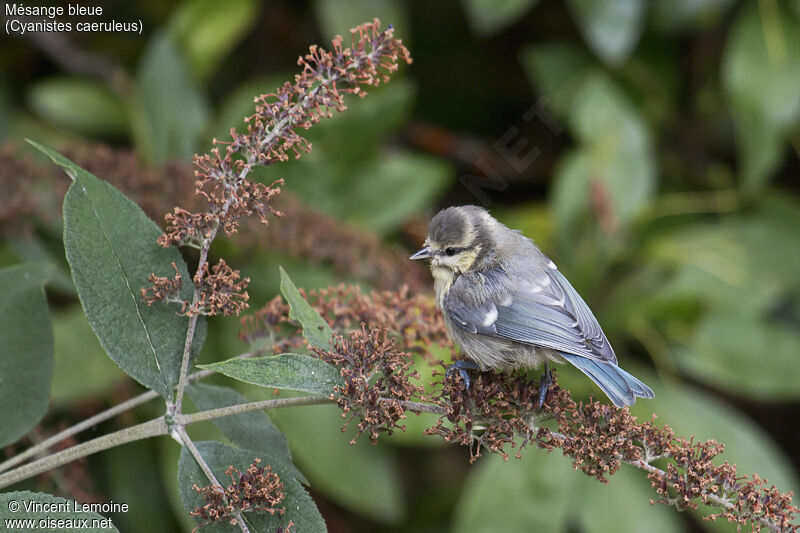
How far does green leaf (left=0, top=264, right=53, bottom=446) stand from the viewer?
1.66 metres

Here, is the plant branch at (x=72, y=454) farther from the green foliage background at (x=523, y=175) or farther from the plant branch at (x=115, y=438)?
the green foliage background at (x=523, y=175)

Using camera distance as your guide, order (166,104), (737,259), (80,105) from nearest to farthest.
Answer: (166,104)
(80,105)
(737,259)

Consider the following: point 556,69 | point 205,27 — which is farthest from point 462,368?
point 556,69

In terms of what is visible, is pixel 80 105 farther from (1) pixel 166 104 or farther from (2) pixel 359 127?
(2) pixel 359 127

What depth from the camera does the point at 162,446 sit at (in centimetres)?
300

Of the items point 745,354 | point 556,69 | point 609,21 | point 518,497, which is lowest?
point 518,497

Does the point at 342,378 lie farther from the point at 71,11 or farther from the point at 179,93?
the point at 71,11

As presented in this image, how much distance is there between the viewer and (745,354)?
3.59m

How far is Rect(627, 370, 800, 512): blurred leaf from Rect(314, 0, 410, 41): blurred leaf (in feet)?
6.03

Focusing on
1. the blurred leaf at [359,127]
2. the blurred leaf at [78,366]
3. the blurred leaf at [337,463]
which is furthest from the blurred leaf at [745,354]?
the blurred leaf at [78,366]

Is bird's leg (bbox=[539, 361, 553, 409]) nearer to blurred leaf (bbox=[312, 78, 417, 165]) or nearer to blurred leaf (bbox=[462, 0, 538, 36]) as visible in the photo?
blurred leaf (bbox=[312, 78, 417, 165])

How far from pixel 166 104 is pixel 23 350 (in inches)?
76.1

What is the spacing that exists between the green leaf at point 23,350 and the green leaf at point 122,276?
0.37m

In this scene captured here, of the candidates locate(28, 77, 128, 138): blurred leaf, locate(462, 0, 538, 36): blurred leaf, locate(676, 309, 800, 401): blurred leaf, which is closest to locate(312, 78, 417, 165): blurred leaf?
locate(462, 0, 538, 36): blurred leaf
